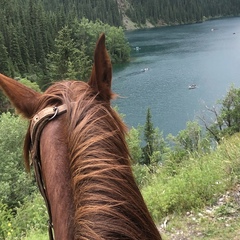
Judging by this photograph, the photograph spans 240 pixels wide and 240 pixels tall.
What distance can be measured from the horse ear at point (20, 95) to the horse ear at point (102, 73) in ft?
0.87

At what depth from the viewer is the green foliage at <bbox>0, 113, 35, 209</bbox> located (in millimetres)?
14198

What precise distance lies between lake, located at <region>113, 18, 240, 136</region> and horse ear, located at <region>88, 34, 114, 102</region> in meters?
23.9

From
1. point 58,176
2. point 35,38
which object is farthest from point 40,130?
point 35,38

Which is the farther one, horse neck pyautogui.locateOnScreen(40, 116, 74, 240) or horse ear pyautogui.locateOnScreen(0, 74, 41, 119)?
horse ear pyautogui.locateOnScreen(0, 74, 41, 119)

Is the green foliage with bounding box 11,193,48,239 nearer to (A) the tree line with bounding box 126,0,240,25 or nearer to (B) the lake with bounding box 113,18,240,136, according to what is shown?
(B) the lake with bounding box 113,18,240,136

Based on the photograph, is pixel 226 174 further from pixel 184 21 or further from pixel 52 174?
pixel 184 21

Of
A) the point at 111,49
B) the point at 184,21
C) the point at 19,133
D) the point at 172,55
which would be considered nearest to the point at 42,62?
the point at 111,49

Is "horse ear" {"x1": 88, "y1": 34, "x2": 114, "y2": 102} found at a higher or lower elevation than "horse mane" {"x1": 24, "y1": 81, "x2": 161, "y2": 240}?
higher

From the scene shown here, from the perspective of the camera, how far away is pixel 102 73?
49.6 inches

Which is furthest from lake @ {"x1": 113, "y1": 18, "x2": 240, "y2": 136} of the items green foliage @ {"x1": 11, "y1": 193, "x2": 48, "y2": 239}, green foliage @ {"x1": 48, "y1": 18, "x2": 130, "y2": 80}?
green foliage @ {"x1": 11, "y1": 193, "x2": 48, "y2": 239}

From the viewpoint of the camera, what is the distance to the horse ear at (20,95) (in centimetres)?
140

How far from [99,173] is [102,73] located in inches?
16.1

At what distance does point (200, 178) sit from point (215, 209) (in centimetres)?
50

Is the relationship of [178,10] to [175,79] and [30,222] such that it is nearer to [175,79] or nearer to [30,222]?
[175,79]
